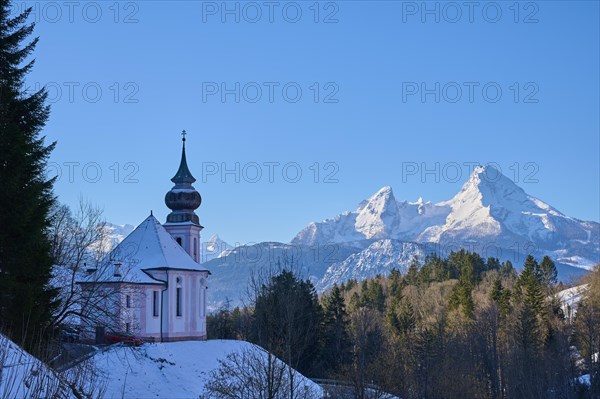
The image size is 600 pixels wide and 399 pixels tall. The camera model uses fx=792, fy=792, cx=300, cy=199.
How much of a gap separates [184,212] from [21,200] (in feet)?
139

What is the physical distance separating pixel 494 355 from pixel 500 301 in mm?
16075

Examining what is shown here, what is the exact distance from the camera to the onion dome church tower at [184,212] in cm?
6362

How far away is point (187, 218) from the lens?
2530 inches

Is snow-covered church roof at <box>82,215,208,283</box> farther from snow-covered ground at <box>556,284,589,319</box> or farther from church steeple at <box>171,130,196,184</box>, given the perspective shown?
snow-covered ground at <box>556,284,589,319</box>

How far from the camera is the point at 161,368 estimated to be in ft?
140

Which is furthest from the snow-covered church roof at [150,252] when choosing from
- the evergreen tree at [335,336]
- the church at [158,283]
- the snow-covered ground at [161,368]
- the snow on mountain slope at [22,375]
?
the snow on mountain slope at [22,375]

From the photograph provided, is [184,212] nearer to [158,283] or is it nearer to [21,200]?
[158,283]

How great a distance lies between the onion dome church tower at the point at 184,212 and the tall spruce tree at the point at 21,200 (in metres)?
39.2

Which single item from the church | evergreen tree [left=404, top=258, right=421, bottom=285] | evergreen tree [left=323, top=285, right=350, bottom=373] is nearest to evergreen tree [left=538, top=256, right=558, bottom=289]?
evergreen tree [left=404, top=258, right=421, bottom=285]

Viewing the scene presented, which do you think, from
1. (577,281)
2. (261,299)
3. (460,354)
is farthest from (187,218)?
(577,281)

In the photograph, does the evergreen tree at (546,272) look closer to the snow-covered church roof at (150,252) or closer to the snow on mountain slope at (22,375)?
the snow-covered church roof at (150,252)

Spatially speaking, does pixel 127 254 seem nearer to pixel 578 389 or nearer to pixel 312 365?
pixel 312 365

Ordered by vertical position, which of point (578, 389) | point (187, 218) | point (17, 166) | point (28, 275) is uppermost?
point (187, 218)

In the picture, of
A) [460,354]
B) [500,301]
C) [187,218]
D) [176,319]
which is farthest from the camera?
[500,301]
